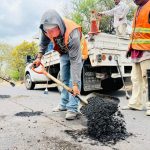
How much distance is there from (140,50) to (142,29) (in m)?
0.38

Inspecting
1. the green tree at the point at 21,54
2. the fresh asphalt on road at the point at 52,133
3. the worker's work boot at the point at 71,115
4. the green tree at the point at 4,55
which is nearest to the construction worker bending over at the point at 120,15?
the fresh asphalt on road at the point at 52,133

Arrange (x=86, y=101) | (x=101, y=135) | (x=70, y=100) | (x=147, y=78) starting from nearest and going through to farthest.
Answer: (x=101, y=135) → (x=86, y=101) → (x=70, y=100) → (x=147, y=78)

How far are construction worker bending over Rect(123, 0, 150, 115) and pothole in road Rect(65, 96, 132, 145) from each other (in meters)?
1.52

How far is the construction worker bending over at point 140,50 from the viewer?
623cm

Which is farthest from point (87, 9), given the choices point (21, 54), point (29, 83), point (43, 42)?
point (43, 42)

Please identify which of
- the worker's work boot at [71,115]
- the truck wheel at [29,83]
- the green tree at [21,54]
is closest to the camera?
the worker's work boot at [71,115]

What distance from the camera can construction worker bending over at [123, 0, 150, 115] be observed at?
245 inches

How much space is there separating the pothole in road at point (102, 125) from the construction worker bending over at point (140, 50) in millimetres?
1516

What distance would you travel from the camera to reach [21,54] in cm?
3506

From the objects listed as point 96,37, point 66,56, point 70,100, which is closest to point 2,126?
point 70,100

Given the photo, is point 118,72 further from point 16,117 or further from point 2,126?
point 2,126

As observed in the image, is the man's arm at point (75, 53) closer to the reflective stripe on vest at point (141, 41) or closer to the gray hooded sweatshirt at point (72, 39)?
the gray hooded sweatshirt at point (72, 39)

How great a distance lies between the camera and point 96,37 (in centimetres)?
850

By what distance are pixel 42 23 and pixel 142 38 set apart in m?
2.06
